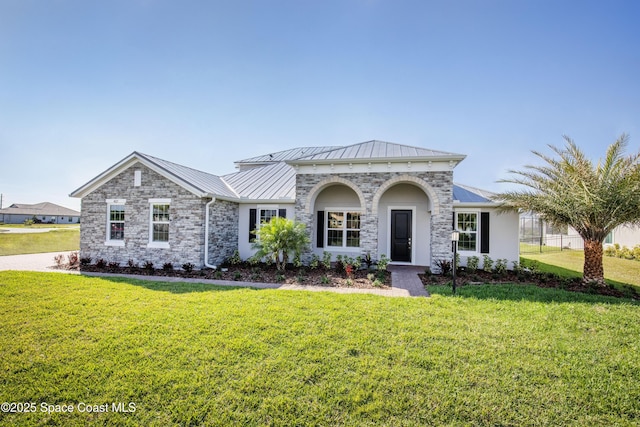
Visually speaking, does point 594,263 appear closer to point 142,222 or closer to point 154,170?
point 154,170

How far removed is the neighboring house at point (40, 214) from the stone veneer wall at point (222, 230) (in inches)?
2849

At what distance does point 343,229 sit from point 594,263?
878 cm

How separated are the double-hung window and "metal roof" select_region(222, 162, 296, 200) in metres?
3.33

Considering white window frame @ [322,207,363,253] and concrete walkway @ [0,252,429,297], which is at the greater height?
white window frame @ [322,207,363,253]

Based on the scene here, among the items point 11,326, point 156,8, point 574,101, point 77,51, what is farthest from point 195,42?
point 574,101

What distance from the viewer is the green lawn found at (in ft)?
51.8

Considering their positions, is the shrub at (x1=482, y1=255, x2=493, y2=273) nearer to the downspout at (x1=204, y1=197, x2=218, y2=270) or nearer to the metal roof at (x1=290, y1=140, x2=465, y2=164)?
the metal roof at (x1=290, y1=140, x2=465, y2=164)

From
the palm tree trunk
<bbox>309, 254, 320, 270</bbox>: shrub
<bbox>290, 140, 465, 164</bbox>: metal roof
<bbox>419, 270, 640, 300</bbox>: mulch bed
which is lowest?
<bbox>419, 270, 640, 300</bbox>: mulch bed

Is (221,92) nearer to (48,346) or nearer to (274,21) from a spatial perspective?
(274,21)

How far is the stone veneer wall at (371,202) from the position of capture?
1041cm

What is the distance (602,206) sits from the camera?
825 cm

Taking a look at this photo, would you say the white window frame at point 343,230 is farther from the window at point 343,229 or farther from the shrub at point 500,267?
the shrub at point 500,267

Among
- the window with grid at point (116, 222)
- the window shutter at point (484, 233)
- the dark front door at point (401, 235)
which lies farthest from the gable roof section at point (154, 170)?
the window shutter at point (484, 233)

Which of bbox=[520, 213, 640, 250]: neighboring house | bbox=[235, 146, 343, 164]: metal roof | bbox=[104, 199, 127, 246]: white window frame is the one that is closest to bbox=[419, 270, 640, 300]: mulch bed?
bbox=[520, 213, 640, 250]: neighboring house
